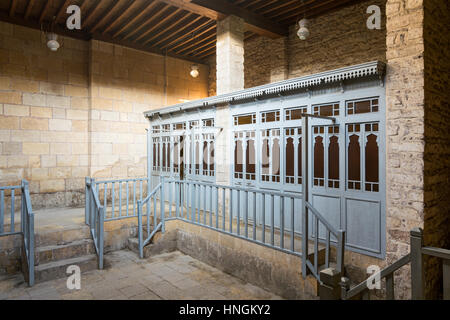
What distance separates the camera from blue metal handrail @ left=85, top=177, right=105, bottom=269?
4.85m

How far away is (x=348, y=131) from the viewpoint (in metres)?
4.36

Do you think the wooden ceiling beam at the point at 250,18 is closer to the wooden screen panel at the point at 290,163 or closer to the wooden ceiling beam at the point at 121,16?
the wooden ceiling beam at the point at 121,16

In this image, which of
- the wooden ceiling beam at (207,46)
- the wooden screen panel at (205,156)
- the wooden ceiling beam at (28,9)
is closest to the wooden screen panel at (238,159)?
the wooden screen panel at (205,156)

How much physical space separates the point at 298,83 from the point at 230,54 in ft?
8.41

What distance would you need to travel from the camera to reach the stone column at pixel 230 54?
673 cm

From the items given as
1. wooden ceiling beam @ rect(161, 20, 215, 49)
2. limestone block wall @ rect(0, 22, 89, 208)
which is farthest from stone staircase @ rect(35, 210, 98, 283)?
wooden ceiling beam @ rect(161, 20, 215, 49)

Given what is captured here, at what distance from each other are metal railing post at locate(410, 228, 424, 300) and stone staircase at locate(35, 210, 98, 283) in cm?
464

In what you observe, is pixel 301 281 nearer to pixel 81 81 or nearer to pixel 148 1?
pixel 148 1

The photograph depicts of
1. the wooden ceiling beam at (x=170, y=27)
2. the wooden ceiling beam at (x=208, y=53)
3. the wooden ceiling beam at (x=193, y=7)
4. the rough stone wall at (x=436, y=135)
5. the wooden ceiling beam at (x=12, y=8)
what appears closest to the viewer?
the rough stone wall at (x=436, y=135)

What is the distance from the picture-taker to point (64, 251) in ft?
16.6

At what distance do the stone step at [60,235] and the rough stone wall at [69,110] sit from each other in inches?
106

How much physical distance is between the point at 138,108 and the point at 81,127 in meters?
1.71

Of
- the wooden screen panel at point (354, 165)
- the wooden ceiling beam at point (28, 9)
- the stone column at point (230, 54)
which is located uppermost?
the wooden ceiling beam at point (28, 9)
